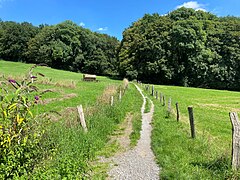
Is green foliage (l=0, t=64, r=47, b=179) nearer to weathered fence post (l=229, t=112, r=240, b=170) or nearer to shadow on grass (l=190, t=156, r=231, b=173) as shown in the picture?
shadow on grass (l=190, t=156, r=231, b=173)

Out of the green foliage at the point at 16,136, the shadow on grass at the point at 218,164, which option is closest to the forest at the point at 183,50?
the shadow on grass at the point at 218,164

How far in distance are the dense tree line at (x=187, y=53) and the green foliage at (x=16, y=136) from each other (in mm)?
53475

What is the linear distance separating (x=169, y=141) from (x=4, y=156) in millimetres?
6564

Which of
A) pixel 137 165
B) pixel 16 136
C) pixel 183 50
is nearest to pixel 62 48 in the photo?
pixel 183 50

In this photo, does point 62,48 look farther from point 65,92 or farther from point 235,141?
point 235,141

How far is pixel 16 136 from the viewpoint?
Answer: 17.3ft

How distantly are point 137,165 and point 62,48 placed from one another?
72.9 m

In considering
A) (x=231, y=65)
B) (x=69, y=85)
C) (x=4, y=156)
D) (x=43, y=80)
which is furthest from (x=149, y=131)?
(x=231, y=65)

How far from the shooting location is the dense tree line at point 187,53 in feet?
189

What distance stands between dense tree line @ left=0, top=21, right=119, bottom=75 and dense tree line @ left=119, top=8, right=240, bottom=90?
19397mm

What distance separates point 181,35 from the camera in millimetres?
56281

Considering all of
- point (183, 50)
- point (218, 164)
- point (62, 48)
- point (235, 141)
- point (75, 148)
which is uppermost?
point (62, 48)

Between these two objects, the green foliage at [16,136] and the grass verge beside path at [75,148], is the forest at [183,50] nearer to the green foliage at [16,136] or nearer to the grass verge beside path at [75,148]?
the grass verge beside path at [75,148]

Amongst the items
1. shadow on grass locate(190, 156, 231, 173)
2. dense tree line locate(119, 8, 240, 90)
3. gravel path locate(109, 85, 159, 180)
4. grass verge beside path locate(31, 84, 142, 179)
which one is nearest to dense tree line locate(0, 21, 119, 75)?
dense tree line locate(119, 8, 240, 90)
